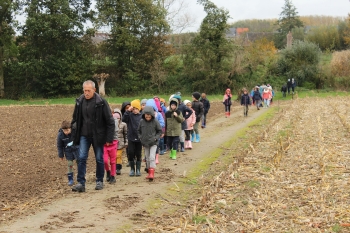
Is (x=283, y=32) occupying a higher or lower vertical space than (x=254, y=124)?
higher

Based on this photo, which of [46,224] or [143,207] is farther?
[143,207]

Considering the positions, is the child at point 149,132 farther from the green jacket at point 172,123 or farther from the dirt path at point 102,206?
the green jacket at point 172,123

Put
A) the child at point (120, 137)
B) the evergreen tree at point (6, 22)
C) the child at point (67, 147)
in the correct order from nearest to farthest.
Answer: the child at point (67, 147) → the child at point (120, 137) → the evergreen tree at point (6, 22)

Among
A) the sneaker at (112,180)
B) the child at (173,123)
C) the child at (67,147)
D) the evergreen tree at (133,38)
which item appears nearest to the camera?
the child at (67,147)

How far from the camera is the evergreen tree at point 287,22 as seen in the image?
67812mm

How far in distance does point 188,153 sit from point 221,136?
3.89 m

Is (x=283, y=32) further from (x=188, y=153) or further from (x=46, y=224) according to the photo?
(x=46, y=224)

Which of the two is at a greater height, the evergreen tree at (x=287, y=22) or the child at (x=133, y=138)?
the evergreen tree at (x=287, y=22)

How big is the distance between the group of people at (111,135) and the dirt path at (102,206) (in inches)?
12.8

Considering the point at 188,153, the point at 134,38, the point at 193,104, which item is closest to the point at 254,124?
the point at 193,104

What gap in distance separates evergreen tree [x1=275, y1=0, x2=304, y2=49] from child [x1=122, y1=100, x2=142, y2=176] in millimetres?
60650

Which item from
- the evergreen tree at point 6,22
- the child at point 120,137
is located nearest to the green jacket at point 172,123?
the child at point 120,137

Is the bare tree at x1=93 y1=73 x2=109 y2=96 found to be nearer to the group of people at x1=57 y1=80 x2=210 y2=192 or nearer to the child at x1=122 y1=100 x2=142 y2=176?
the group of people at x1=57 y1=80 x2=210 y2=192

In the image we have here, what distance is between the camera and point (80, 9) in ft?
139
